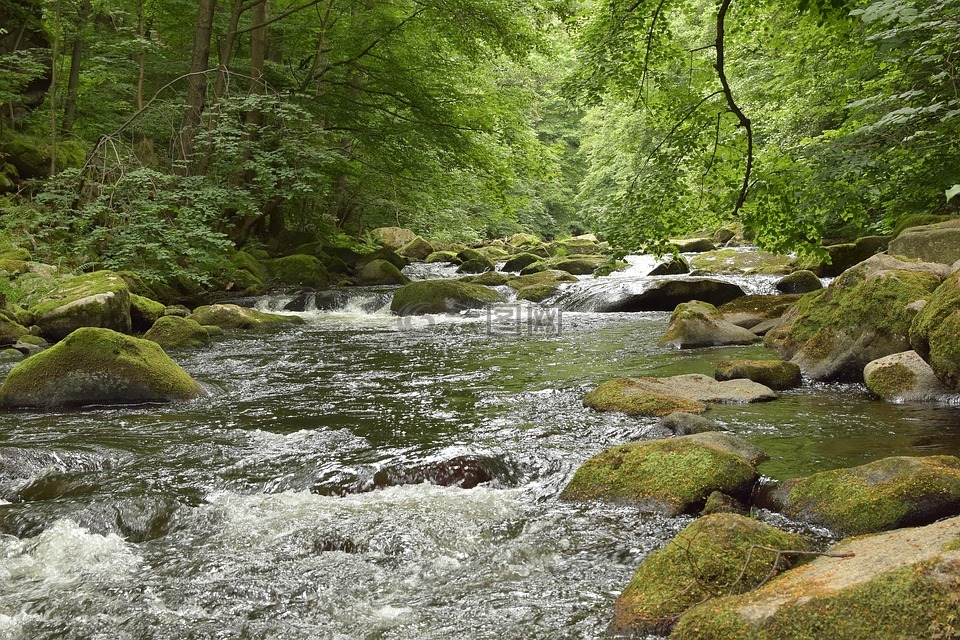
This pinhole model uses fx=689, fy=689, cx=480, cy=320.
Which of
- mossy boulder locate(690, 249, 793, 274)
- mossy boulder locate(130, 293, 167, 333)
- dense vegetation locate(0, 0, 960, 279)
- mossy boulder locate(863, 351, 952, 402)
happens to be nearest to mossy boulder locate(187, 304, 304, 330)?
mossy boulder locate(130, 293, 167, 333)

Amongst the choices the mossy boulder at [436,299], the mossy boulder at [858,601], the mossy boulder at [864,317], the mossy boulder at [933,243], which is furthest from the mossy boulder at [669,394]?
the mossy boulder at [436,299]

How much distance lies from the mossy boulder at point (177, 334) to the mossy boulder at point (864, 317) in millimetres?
8700

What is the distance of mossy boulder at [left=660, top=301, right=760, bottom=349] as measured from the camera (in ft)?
32.8

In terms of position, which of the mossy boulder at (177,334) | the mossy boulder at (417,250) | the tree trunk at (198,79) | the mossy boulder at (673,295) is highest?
the tree trunk at (198,79)

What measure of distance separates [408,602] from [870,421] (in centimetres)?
435

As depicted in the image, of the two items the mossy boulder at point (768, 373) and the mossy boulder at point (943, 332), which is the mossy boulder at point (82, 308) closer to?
the mossy boulder at point (768, 373)

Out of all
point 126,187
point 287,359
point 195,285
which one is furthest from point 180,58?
point 287,359

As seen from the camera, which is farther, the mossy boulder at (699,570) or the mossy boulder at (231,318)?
the mossy boulder at (231,318)

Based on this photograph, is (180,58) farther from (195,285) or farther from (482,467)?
(482,467)

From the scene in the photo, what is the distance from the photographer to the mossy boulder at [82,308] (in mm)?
10461

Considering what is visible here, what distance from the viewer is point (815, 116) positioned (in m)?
14.0

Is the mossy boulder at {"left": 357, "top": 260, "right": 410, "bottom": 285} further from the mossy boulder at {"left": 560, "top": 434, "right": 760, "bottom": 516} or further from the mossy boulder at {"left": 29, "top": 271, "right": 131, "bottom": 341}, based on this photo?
the mossy boulder at {"left": 560, "top": 434, "right": 760, "bottom": 516}

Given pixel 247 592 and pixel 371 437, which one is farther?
pixel 371 437

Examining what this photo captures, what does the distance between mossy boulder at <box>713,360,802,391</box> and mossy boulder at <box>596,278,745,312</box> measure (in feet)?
21.1
